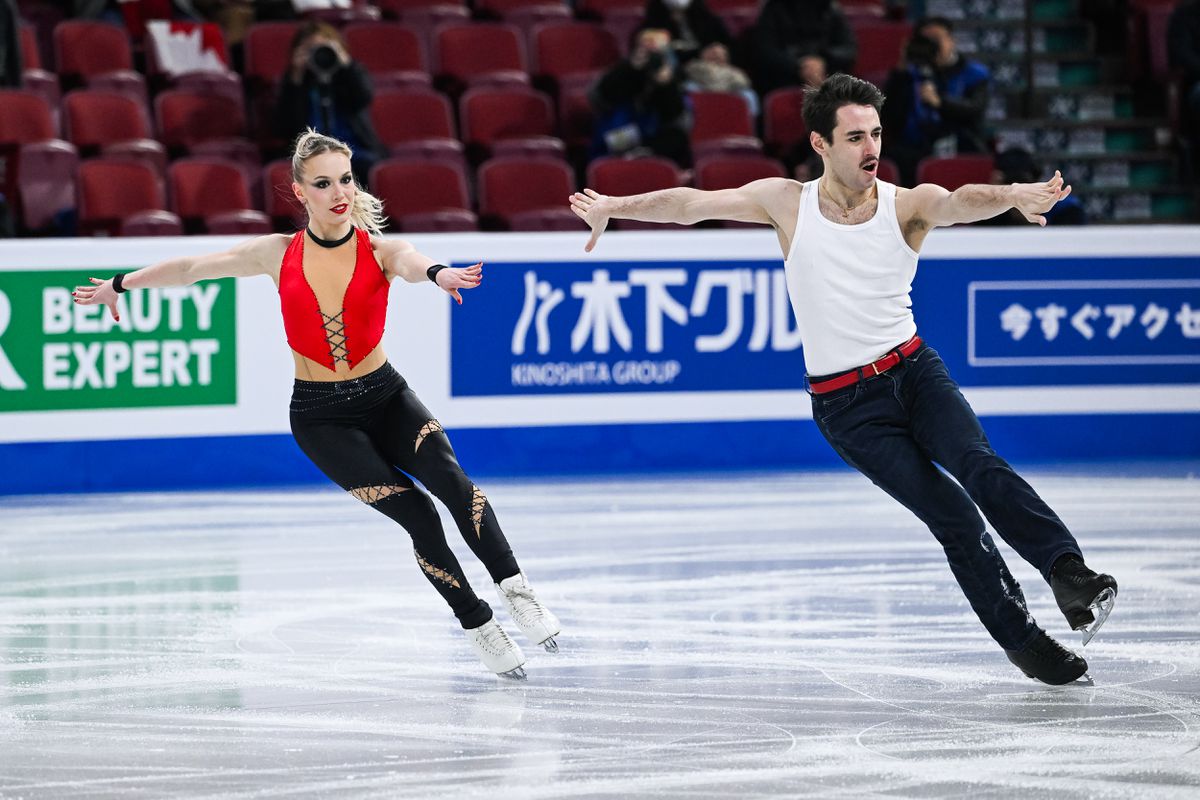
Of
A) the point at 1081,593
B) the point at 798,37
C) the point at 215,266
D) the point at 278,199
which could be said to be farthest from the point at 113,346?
the point at 1081,593

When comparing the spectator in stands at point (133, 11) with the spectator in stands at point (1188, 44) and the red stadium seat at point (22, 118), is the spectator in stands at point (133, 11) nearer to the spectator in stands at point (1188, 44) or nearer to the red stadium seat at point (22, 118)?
the red stadium seat at point (22, 118)

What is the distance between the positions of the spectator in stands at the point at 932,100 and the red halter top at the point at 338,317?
261 inches

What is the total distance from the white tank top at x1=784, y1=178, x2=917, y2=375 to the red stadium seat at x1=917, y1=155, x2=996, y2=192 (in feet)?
20.5

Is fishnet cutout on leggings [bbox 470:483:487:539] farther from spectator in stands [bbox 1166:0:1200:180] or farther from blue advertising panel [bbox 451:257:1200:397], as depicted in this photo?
spectator in stands [bbox 1166:0:1200:180]

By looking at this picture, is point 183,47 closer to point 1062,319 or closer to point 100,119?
point 100,119

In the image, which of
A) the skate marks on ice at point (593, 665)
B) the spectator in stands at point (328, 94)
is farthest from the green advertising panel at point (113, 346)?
the spectator in stands at point (328, 94)

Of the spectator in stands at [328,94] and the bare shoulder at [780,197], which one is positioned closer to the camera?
the bare shoulder at [780,197]

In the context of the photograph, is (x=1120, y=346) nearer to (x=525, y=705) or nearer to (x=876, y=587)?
(x=876, y=587)

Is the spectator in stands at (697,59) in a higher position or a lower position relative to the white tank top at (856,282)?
higher

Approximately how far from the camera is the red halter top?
16.8 feet

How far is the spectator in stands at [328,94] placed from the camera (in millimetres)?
10258

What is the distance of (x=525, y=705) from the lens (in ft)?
15.5

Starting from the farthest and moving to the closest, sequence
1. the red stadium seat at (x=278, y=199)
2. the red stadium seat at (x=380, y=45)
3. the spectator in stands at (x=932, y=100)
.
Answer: the red stadium seat at (x=380, y=45)
the spectator in stands at (x=932, y=100)
the red stadium seat at (x=278, y=199)

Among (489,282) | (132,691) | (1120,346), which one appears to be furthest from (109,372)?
(1120,346)
